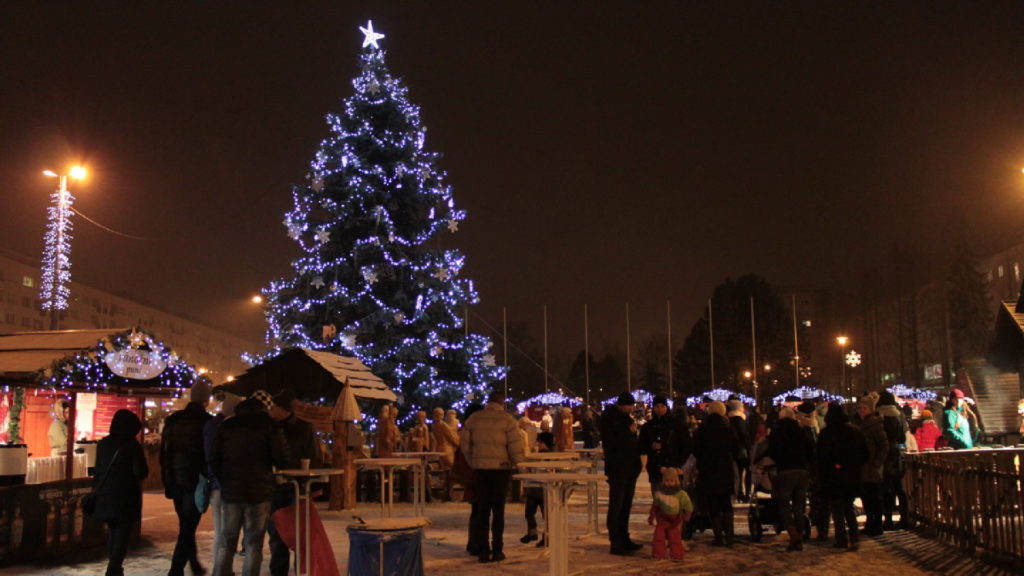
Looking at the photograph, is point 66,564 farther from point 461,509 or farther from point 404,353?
point 404,353

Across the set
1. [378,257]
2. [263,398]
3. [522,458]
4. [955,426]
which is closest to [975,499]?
[522,458]

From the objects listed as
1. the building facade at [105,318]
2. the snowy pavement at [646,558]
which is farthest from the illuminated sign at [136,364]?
the building facade at [105,318]

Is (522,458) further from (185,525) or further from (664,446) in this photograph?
(185,525)

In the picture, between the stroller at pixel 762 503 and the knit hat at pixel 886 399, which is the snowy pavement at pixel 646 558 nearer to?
the stroller at pixel 762 503

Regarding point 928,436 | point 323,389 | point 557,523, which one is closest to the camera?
point 557,523

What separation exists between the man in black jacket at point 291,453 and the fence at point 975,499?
7094mm

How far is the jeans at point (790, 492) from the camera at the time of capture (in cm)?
1097

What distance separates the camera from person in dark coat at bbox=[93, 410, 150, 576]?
8312 mm

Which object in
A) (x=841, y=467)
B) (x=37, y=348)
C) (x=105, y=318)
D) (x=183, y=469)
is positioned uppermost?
(x=105, y=318)

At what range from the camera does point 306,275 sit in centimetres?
2741

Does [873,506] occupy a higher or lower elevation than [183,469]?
lower

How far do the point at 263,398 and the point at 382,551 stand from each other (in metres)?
2.04

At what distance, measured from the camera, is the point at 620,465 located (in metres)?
10.4

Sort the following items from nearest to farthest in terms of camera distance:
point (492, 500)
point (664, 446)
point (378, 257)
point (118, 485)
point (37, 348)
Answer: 1. point (118, 485)
2. point (492, 500)
3. point (664, 446)
4. point (37, 348)
5. point (378, 257)
